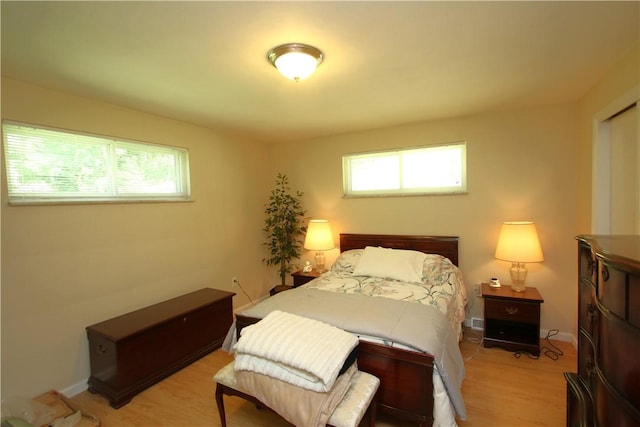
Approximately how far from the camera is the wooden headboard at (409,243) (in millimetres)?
3176

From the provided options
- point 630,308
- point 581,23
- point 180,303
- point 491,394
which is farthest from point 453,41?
point 180,303

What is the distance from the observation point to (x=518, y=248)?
2666 mm

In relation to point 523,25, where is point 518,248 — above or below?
below

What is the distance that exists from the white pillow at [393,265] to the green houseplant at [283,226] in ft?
4.01

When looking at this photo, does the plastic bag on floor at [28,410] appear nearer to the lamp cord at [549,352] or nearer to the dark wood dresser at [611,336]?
the dark wood dresser at [611,336]

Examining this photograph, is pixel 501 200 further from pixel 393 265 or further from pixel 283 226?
pixel 283 226

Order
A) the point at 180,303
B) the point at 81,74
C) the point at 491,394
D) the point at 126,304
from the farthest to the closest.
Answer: the point at 180,303 → the point at 126,304 → the point at 491,394 → the point at 81,74

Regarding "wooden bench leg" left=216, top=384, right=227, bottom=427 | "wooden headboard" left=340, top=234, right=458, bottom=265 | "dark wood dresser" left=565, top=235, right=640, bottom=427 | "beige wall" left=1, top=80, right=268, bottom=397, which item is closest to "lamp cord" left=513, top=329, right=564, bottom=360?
"wooden headboard" left=340, top=234, right=458, bottom=265

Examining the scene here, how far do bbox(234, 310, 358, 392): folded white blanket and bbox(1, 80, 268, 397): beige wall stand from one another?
155cm

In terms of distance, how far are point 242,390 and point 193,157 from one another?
7.98 ft

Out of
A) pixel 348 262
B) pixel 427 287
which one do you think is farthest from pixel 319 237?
pixel 427 287

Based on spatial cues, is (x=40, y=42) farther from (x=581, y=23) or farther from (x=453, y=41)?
(x=581, y=23)

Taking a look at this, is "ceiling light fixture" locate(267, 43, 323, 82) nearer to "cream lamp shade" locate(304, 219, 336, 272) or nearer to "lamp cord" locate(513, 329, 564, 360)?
"cream lamp shade" locate(304, 219, 336, 272)

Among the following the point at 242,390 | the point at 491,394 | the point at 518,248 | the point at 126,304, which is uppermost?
the point at 518,248
